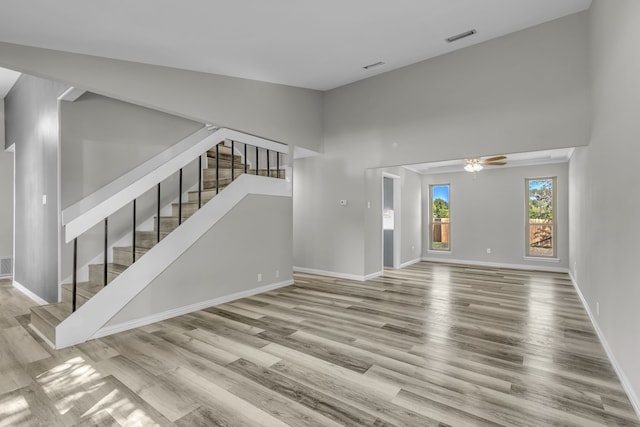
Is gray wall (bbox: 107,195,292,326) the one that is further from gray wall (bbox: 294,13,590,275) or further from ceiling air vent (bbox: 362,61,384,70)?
ceiling air vent (bbox: 362,61,384,70)

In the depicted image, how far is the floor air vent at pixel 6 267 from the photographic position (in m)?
6.17

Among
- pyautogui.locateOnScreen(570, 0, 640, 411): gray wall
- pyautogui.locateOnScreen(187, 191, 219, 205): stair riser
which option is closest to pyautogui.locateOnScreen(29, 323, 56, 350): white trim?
pyautogui.locateOnScreen(187, 191, 219, 205): stair riser

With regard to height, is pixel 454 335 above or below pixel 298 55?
below

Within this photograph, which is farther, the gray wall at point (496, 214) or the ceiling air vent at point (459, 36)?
the gray wall at point (496, 214)

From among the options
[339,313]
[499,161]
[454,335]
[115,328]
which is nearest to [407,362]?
[454,335]

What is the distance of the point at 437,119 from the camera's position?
16.1 feet

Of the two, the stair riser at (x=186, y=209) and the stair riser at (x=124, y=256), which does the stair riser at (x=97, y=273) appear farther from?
the stair riser at (x=186, y=209)

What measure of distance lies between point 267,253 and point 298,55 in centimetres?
288

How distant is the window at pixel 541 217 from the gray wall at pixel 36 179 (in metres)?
8.82

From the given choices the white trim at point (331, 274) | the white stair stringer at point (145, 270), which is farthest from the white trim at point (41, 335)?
the white trim at point (331, 274)

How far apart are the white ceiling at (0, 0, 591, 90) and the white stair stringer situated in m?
1.65

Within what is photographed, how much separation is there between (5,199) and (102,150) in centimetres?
354

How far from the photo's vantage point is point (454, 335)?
330 cm

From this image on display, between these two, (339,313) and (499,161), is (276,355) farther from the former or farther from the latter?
(499,161)
